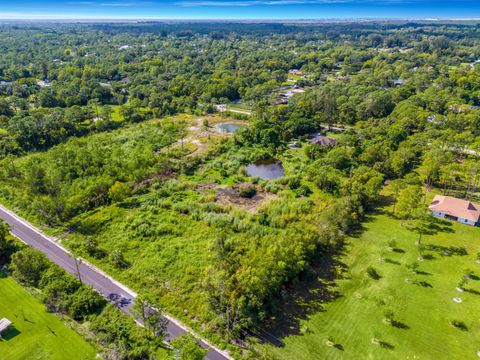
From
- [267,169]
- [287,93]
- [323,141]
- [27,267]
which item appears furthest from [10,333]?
[287,93]

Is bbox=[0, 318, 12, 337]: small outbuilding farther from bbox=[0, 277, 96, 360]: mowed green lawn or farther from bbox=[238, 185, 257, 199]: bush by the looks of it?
bbox=[238, 185, 257, 199]: bush

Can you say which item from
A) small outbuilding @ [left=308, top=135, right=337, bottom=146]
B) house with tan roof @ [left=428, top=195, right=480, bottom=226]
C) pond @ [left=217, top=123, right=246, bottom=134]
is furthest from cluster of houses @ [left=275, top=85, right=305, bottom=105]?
house with tan roof @ [left=428, top=195, right=480, bottom=226]

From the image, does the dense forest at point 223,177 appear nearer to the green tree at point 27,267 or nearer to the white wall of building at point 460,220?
the green tree at point 27,267

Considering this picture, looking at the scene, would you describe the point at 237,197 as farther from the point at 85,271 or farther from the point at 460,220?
the point at 460,220

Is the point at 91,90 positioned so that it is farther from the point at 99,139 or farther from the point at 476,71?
the point at 476,71

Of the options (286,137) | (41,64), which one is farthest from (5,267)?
(41,64)

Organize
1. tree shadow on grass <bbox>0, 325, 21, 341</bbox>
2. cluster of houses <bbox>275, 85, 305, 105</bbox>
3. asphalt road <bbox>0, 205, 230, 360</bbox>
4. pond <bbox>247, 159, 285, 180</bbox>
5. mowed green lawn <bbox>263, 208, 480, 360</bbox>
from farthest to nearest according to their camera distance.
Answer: cluster of houses <bbox>275, 85, 305, 105</bbox> < pond <bbox>247, 159, 285, 180</bbox> < asphalt road <bbox>0, 205, 230, 360</bbox> < tree shadow on grass <bbox>0, 325, 21, 341</bbox> < mowed green lawn <bbox>263, 208, 480, 360</bbox>

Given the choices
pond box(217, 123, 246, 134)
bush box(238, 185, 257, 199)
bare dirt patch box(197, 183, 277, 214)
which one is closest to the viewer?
bare dirt patch box(197, 183, 277, 214)
